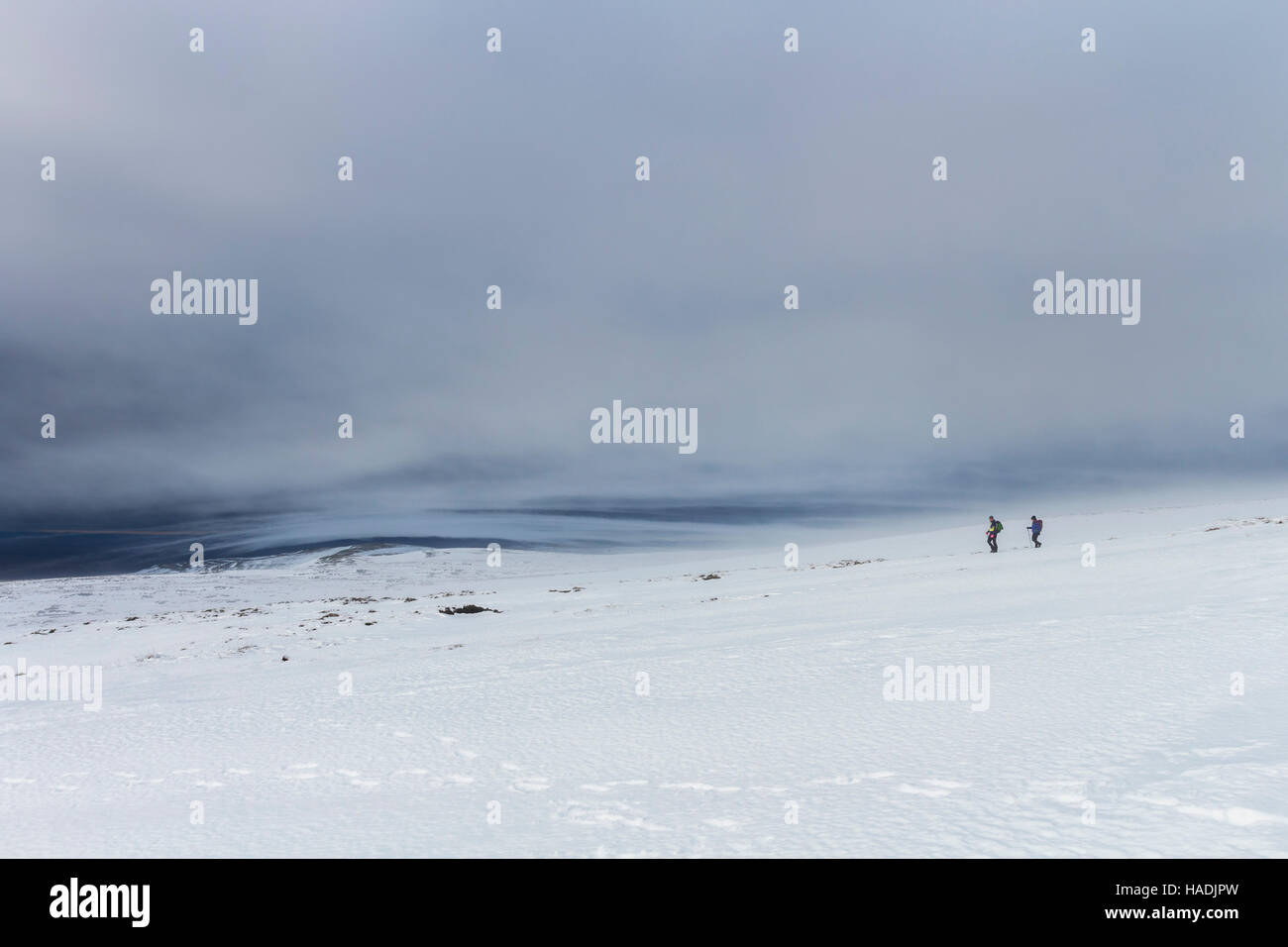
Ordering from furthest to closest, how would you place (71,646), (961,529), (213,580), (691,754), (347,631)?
(961,529), (213,580), (71,646), (347,631), (691,754)

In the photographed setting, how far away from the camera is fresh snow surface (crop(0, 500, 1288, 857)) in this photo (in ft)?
10.4

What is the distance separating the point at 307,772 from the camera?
15.3ft

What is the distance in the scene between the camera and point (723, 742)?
4621mm

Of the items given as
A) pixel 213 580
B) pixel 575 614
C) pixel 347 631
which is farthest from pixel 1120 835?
pixel 213 580

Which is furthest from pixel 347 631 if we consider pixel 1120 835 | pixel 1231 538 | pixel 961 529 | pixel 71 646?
pixel 961 529

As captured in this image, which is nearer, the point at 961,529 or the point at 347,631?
the point at 347,631

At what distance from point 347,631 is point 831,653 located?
1084 centimetres

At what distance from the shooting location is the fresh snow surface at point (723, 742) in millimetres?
3156

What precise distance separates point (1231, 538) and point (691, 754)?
19185mm

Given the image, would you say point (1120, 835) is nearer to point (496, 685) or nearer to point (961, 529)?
point (496, 685)

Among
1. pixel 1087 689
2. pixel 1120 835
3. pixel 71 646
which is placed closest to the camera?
pixel 1120 835

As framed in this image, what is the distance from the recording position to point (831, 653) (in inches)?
289

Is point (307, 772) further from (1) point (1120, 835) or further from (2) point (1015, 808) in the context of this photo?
(1) point (1120, 835)

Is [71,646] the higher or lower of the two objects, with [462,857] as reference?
lower
